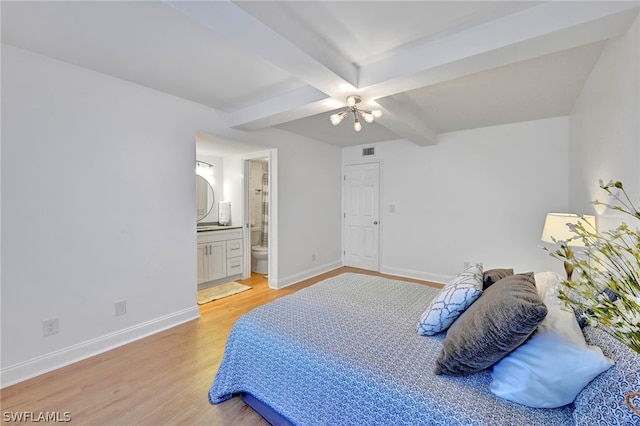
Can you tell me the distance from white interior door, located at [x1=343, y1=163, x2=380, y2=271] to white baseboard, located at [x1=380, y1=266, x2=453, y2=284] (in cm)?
25

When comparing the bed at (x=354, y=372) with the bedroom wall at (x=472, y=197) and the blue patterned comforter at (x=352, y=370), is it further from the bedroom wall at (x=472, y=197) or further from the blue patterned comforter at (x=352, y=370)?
the bedroom wall at (x=472, y=197)

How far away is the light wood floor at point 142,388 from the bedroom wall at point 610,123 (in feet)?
8.52

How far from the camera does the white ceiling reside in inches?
60.1

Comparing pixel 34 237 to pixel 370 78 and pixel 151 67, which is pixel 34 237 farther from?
pixel 370 78

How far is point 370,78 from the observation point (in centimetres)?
218

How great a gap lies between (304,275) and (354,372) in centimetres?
328

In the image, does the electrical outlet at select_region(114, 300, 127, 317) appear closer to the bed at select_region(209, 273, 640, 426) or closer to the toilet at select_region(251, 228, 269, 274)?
the bed at select_region(209, 273, 640, 426)

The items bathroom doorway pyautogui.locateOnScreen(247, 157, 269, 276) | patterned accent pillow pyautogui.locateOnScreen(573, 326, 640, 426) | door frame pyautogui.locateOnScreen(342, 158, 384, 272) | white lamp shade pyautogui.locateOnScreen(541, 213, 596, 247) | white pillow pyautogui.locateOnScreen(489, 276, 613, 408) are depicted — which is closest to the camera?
patterned accent pillow pyautogui.locateOnScreen(573, 326, 640, 426)

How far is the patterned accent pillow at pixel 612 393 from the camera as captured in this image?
2.62 feet

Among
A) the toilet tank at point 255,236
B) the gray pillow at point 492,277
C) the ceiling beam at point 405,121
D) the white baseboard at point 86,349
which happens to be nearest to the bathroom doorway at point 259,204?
the toilet tank at point 255,236

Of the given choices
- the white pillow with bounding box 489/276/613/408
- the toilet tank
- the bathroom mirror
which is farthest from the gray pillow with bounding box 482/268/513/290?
the toilet tank

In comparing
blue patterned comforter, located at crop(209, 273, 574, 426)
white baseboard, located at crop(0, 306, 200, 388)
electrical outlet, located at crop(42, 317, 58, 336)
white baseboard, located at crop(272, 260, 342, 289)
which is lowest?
white baseboard, located at crop(0, 306, 200, 388)

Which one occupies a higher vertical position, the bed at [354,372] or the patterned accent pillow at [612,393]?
the patterned accent pillow at [612,393]

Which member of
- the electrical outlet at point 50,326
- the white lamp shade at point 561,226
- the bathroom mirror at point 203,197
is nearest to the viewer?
the electrical outlet at point 50,326
